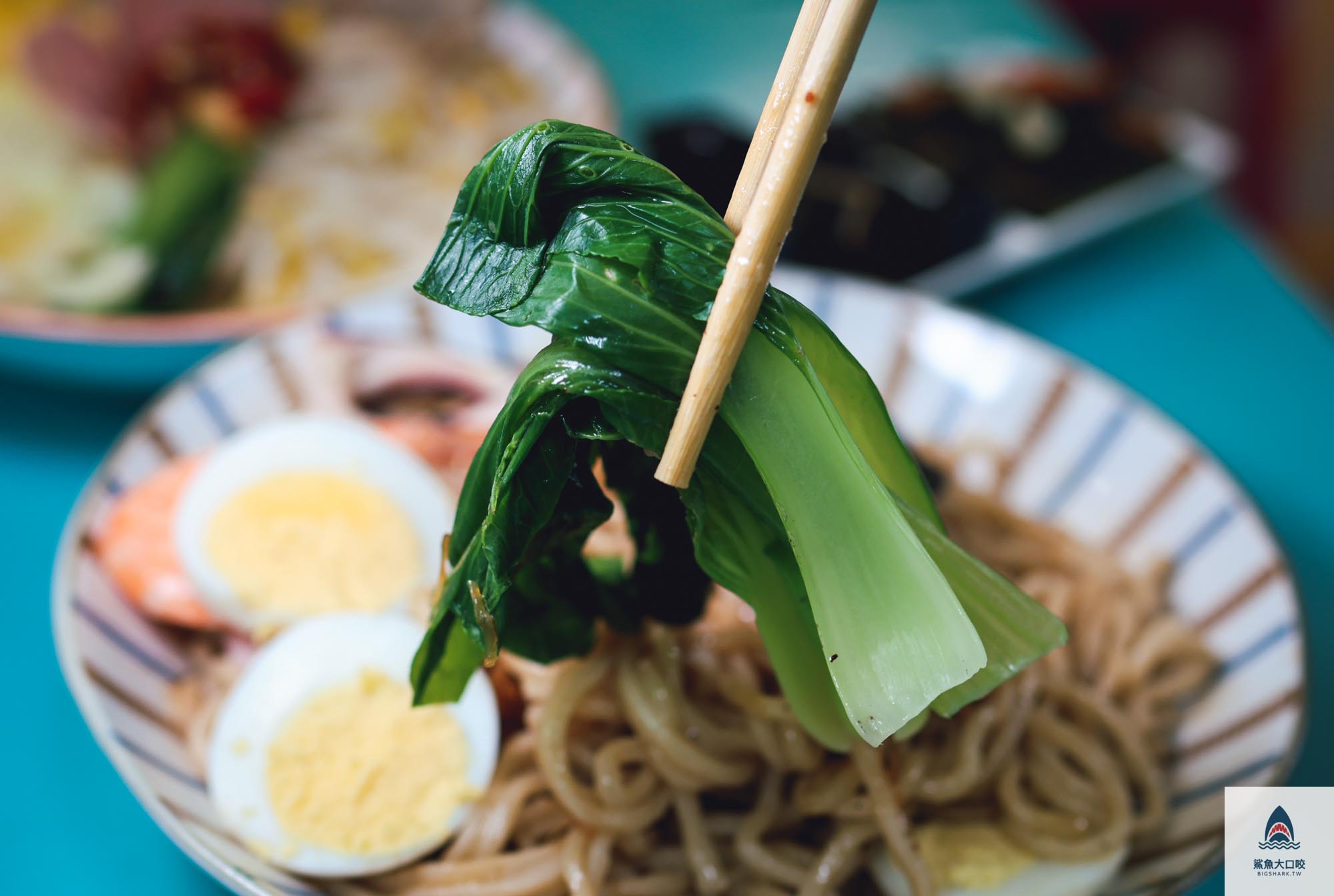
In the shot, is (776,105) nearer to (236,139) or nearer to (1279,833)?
(1279,833)

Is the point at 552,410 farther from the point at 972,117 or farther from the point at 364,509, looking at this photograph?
the point at 972,117

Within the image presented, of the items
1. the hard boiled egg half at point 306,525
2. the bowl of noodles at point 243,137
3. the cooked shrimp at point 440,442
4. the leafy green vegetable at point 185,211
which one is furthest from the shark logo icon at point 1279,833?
the leafy green vegetable at point 185,211

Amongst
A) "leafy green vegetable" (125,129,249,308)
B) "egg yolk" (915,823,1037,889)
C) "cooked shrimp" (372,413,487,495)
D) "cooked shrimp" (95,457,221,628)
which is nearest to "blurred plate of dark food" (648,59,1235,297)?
"cooked shrimp" (372,413,487,495)

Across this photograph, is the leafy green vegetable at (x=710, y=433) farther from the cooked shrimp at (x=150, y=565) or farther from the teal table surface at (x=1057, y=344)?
the teal table surface at (x=1057, y=344)

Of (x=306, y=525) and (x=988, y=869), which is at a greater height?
(x=306, y=525)

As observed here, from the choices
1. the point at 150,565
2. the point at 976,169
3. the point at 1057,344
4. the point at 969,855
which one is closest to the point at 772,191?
the point at 969,855
